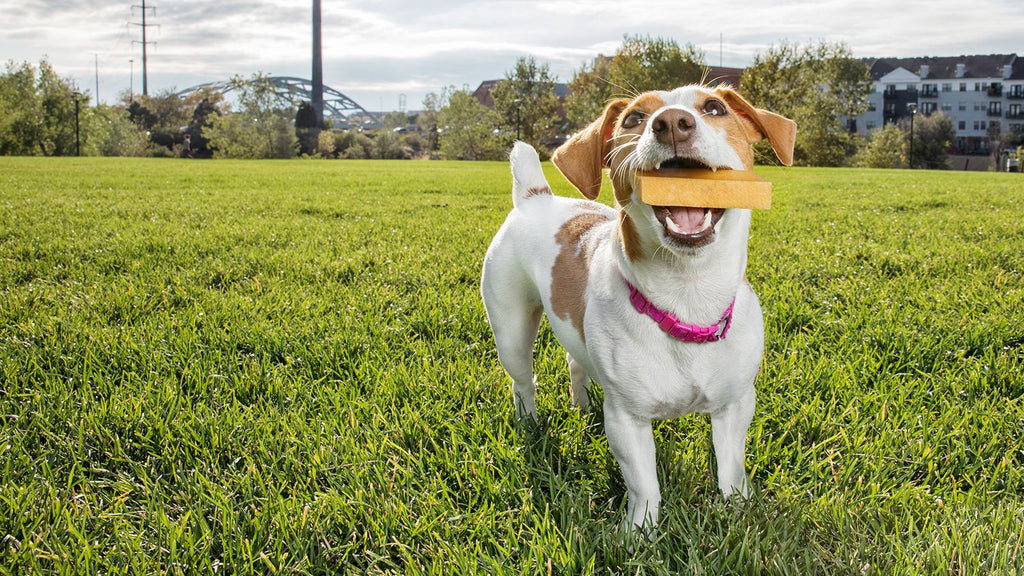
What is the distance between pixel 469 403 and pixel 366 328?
128 cm

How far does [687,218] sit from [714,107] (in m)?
0.54

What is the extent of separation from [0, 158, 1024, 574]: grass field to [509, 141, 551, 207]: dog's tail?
3.12 feet

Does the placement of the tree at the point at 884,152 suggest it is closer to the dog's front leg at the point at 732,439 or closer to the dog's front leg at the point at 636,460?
the dog's front leg at the point at 732,439

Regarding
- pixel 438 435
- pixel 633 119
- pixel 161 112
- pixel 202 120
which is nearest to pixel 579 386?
pixel 438 435

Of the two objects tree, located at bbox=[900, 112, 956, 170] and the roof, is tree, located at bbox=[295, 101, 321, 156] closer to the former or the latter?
tree, located at bbox=[900, 112, 956, 170]

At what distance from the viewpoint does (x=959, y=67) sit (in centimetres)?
10919

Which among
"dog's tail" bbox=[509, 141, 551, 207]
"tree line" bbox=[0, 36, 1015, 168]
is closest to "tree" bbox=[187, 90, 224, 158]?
"tree line" bbox=[0, 36, 1015, 168]

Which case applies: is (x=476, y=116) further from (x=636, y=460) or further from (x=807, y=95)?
(x=636, y=460)

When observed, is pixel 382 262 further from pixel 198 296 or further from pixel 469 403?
pixel 469 403

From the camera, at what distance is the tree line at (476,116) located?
181 feet

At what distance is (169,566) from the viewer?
7.46 feet

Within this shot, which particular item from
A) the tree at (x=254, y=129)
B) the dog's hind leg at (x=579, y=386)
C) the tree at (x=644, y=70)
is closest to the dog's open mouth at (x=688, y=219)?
the dog's hind leg at (x=579, y=386)

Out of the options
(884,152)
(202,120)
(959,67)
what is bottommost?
(884,152)

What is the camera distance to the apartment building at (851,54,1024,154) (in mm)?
106625
